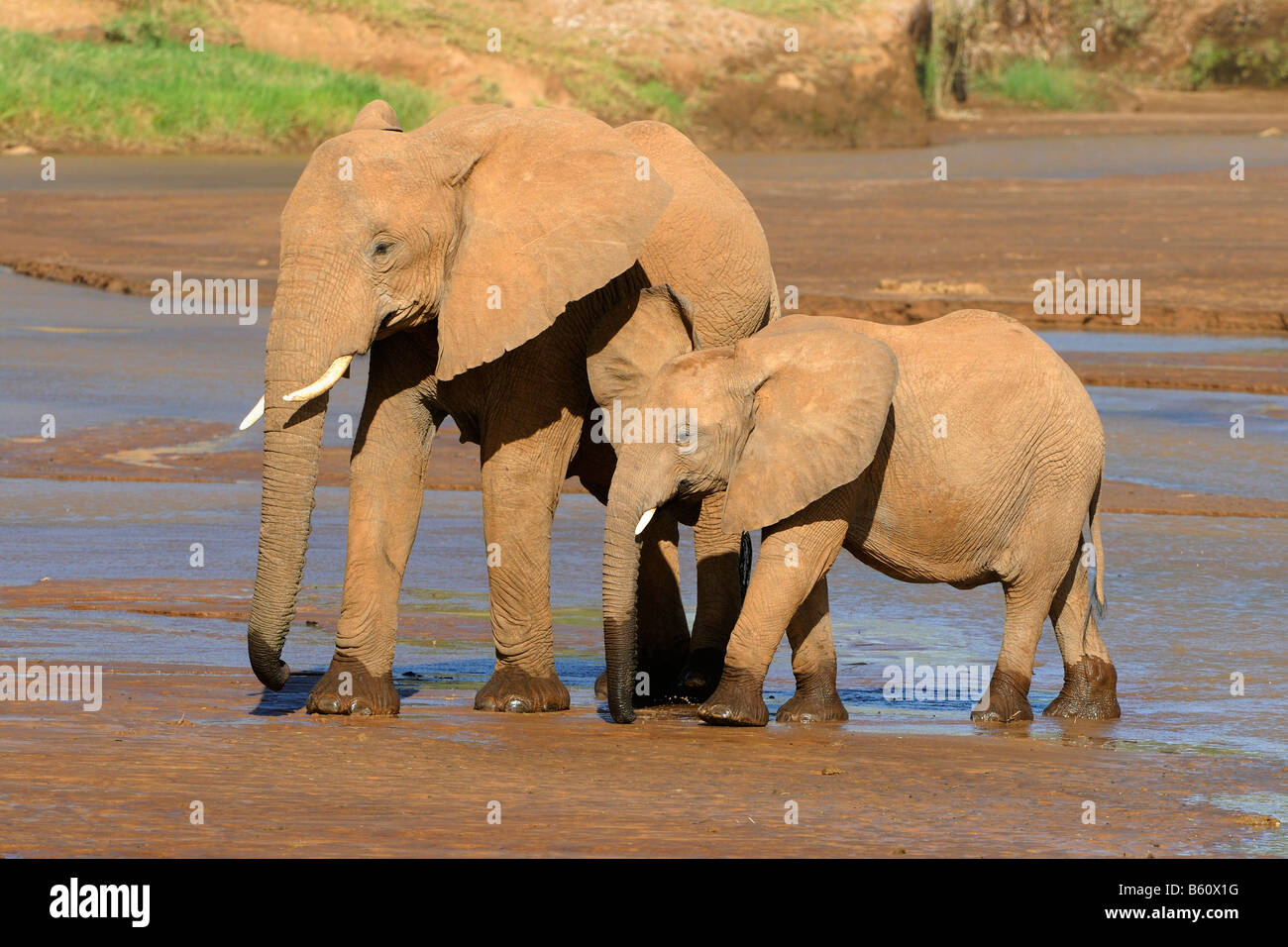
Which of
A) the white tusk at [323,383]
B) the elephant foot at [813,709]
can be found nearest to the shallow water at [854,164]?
the elephant foot at [813,709]

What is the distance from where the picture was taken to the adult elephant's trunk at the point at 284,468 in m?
7.72

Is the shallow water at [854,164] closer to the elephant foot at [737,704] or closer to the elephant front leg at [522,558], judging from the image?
the elephant front leg at [522,558]

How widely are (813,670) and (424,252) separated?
2.11m

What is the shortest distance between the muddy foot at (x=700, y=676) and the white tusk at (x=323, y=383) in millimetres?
2225

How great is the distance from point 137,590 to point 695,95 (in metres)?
33.8

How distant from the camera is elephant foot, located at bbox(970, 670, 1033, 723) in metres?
8.68

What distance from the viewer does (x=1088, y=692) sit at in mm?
8906

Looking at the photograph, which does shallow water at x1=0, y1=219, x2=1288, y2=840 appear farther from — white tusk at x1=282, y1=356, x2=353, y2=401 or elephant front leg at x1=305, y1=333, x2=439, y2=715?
white tusk at x1=282, y1=356, x2=353, y2=401

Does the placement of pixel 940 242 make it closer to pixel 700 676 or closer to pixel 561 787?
pixel 700 676

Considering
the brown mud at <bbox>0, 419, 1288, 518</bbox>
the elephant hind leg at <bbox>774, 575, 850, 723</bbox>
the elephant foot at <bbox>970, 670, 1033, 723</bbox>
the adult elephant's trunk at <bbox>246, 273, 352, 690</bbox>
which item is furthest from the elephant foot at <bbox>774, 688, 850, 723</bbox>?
the brown mud at <bbox>0, 419, 1288, 518</bbox>

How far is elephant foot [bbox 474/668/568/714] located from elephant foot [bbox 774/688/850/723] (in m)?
0.89

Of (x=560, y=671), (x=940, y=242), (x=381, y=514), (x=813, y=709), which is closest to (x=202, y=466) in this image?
(x=560, y=671)

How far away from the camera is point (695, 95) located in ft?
142
